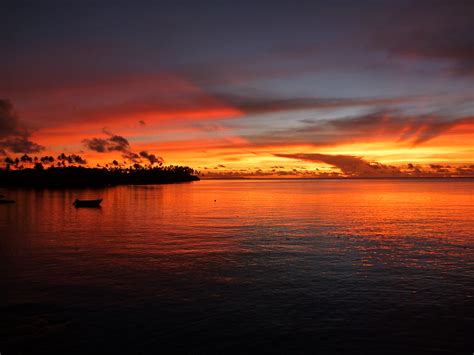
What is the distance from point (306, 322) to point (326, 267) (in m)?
13.6

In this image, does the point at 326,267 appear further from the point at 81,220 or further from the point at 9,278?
the point at 81,220

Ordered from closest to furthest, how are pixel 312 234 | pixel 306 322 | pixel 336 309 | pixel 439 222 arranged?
1. pixel 306 322
2. pixel 336 309
3. pixel 312 234
4. pixel 439 222

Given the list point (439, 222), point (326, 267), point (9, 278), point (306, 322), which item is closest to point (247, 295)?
point (306, 322)

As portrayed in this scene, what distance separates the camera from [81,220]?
79.6 meters

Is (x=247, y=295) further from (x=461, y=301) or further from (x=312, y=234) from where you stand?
(x=312, y=234)

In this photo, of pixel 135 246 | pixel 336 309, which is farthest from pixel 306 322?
pixel 135 246

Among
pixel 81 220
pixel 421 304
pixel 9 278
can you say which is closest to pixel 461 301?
pixel 421 304

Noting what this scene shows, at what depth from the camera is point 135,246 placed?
1903 inches

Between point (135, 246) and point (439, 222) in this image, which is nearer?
point (135, 246)

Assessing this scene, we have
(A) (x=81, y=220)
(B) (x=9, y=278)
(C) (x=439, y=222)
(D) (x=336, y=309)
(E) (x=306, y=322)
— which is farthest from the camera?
(A) (x=81, y=220)

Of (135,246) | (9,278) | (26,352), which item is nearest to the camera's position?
(26,352)

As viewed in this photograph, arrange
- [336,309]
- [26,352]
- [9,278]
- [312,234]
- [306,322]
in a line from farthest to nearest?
1. [312,234]
2. [9,278]
3. [336,309]
4. [306,322]
5. [26,352]

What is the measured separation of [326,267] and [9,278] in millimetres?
26314

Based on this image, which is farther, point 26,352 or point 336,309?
point 336,309
